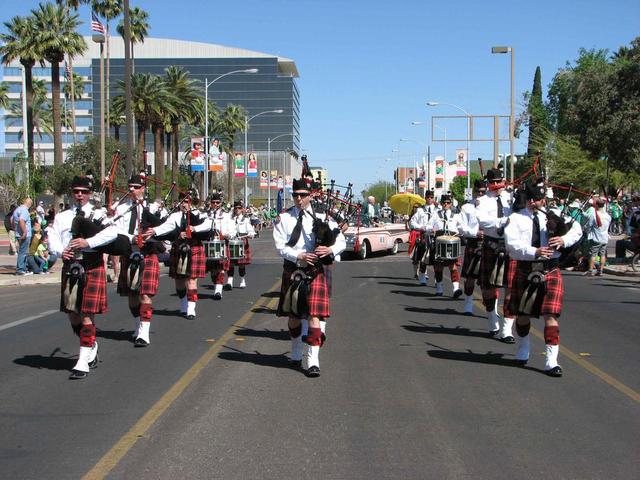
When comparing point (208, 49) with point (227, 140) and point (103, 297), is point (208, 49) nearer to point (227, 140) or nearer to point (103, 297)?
point (227, 140)

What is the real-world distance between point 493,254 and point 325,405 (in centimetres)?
486

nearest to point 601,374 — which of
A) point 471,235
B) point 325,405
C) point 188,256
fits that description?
point 325,405

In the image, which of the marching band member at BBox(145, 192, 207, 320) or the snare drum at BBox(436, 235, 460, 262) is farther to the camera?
the snare drum at BBox(436, 235, 460, 262)

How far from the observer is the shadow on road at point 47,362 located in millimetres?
9078

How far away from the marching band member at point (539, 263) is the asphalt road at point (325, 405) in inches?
20.2

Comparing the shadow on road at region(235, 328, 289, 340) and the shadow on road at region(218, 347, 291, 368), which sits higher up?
the shadow on road at region(218, 347, 291, 368)

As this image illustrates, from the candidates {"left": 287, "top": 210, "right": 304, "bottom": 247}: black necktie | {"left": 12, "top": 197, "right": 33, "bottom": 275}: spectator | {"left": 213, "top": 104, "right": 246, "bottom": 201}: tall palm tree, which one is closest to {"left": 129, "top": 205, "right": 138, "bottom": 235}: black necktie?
{"left": 287, "top": 210, "right": 304, "bottom": 247}: black necktie

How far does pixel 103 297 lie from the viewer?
8422mm

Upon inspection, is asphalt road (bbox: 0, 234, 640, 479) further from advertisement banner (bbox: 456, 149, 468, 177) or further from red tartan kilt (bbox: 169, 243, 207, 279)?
advertisement banner (bbox: 456, 149, 468, 177)

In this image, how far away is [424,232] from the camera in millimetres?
17953

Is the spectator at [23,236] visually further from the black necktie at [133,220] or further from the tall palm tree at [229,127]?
the tall palm tree at [229,127]

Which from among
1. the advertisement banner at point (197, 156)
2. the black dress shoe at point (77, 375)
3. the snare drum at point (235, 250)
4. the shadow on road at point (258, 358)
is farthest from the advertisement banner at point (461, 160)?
the black dress shoe at point (77, 375)

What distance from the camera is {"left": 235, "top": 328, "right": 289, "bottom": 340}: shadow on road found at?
1108 centimetres

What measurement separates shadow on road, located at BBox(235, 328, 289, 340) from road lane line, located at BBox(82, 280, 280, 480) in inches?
12.0
